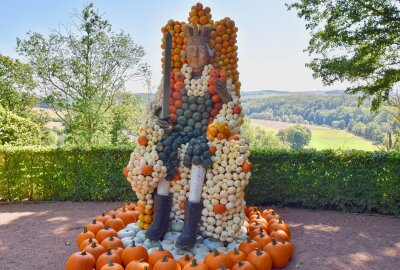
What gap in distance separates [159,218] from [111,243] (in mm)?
675

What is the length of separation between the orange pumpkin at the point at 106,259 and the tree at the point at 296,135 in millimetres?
39248

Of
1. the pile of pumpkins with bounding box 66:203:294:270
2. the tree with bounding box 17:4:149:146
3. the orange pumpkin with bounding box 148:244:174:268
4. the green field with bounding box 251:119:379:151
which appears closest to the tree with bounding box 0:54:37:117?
the tree with bounding box 17:4:149:146

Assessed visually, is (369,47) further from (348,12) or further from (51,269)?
(51,269)

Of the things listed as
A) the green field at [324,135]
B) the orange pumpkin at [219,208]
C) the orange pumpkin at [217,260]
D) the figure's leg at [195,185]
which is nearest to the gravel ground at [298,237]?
the orange pumpkin at [217,260]

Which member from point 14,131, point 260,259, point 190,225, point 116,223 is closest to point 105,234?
point 116,223

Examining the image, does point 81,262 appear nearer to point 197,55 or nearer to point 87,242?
point 87,242

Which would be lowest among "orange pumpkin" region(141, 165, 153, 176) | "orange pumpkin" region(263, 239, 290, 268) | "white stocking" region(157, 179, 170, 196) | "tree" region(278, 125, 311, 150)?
"tree" region(278, 125, 311, 150)

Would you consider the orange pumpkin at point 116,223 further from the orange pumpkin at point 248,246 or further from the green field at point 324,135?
the green field at point 324,135

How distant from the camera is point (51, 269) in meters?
4.54

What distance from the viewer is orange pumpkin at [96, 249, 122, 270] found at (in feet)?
13.7

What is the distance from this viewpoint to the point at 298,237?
579 cm

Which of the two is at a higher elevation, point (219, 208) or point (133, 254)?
point (219, 208)

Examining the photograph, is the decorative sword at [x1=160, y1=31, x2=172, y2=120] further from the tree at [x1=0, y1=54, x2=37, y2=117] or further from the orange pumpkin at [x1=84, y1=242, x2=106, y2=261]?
the tree at [x1=0, y1=54, x2=37, y2=117]

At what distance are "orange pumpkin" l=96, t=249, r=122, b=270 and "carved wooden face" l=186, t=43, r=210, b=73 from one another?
268 centimetres
